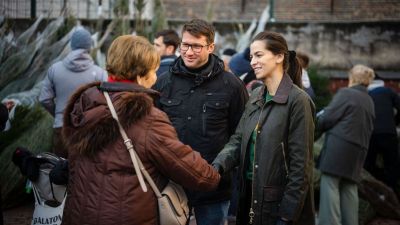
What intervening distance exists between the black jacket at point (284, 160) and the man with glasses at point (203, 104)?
2.16 ft

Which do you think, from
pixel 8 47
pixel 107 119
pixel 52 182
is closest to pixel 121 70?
pixel 107 119

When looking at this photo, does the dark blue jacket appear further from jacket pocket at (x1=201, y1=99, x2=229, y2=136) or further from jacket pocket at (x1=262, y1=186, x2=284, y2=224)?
jacket pocket at (x1=262, y1=186, x2=284, y2=224)

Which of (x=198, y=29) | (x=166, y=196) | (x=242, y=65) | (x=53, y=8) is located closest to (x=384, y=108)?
Result: (x=242, y=65)

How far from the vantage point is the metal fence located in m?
10.3

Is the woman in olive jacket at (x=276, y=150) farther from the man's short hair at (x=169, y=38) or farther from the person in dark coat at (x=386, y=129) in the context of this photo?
the person in dark coat at (x=386, y=129)

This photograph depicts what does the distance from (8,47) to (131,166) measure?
5740mm

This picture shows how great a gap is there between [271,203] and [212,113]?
95 cm

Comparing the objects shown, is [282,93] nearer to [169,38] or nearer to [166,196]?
[166,196]

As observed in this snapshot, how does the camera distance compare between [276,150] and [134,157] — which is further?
[276,150]

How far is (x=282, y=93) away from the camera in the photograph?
3742mm

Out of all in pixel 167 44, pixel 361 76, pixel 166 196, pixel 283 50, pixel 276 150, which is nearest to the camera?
pixel 166 196

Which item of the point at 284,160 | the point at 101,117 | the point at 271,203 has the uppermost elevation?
the point at 101,117

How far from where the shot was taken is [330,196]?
6.65 meters

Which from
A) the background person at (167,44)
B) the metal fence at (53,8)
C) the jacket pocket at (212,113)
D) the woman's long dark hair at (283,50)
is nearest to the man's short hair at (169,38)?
the background person at (167,44)
